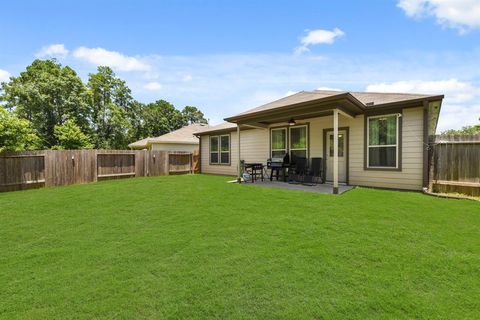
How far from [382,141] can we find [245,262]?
22.1 ft

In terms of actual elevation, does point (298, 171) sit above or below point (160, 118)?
below

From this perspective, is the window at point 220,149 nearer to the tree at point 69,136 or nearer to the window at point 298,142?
the window at point 298,142

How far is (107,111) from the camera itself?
24.0m

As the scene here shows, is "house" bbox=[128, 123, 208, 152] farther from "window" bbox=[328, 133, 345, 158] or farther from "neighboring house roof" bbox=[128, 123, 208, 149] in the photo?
"window" bbox=[328, 133, 345, 158]

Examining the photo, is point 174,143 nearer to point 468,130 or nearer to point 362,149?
point 362,149

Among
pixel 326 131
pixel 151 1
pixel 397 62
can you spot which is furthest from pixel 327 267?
pixel 397 62

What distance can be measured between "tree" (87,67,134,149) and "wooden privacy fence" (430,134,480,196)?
2476 cm

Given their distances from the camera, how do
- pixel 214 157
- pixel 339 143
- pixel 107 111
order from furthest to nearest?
pixel 107 111 < pixel 214 157 < pixel 339 143

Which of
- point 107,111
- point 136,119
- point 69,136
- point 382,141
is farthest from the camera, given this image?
point 136,119

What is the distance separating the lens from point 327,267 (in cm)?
273

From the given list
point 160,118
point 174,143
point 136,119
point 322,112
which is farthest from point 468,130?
point 136,119

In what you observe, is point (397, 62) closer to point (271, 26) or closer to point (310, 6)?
point (310, 6)

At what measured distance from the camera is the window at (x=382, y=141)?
290 inches

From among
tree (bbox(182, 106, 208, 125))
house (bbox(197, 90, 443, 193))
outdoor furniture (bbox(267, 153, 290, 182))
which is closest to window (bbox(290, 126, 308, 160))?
house (bbox(197, 90, 443, 193))
